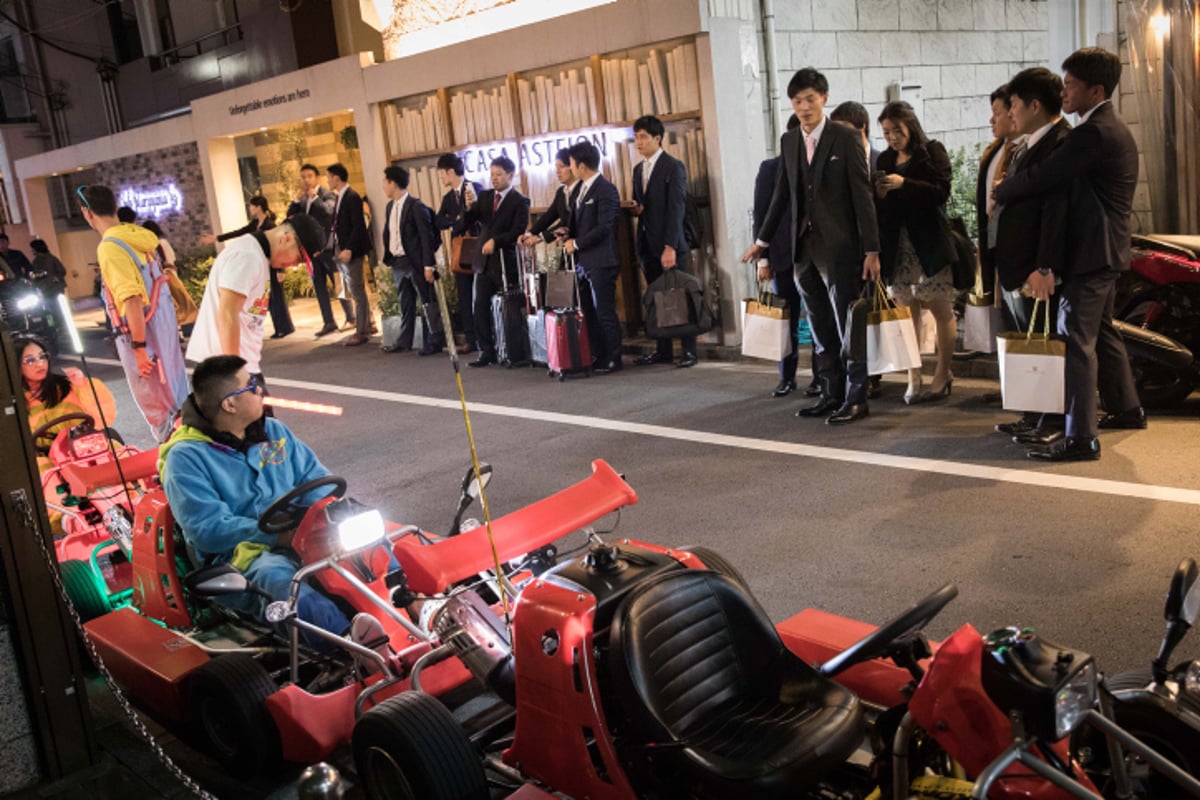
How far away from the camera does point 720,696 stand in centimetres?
299

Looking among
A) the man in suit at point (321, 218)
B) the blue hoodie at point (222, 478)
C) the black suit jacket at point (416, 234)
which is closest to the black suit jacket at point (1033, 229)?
the blue hoodie at point (222, 478)

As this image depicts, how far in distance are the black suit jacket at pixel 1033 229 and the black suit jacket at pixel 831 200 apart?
1096 mm

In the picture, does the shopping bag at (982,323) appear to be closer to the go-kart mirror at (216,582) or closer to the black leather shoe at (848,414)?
the black leather shoe at (848,414)

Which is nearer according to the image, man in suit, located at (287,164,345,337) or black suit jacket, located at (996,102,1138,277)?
black suit jacket, located at (996,102,1138,277)

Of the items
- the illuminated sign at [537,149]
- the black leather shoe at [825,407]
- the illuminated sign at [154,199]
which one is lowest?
the black leather shoe at [825,407]

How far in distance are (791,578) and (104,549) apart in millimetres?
3321

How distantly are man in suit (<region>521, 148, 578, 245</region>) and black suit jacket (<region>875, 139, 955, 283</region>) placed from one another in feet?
11.6

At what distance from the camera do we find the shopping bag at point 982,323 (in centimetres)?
720

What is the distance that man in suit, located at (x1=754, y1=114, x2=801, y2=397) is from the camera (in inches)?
316

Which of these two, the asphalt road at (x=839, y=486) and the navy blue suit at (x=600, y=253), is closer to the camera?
the asphalt road at (x=839, y=486)

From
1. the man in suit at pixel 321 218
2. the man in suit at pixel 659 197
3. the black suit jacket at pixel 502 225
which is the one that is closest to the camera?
the man in suit at pixel 659 197

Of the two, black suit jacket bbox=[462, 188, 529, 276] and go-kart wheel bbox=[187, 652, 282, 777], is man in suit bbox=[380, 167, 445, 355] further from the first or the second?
go-kart wheel bbox=[187, 652, 282, 777]

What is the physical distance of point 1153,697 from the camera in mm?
2635

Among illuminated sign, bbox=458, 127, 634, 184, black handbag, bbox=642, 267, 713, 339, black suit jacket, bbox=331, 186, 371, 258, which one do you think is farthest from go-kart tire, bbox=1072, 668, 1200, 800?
black suit jacket, bbox=331, 186, 371, 258
